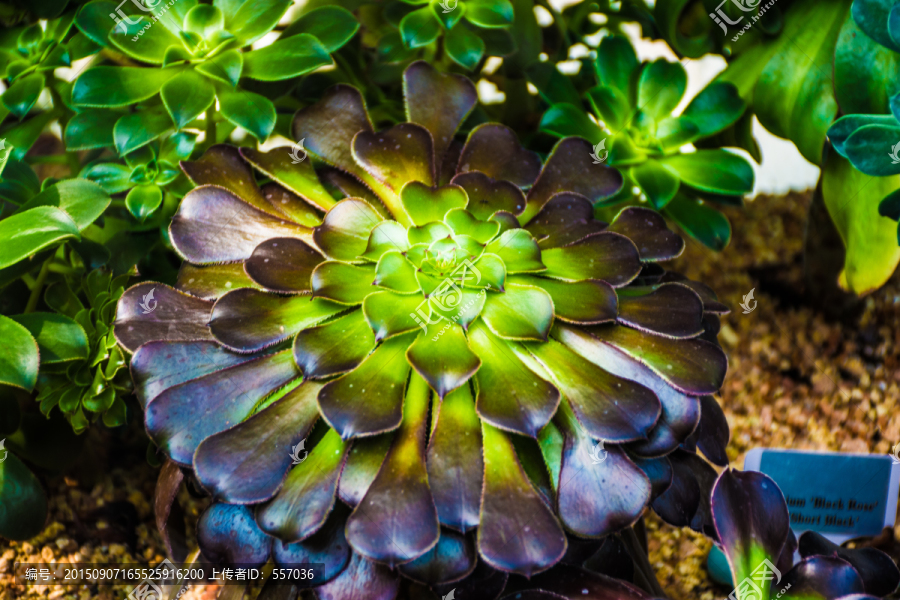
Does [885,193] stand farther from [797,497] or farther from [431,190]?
[431,190]

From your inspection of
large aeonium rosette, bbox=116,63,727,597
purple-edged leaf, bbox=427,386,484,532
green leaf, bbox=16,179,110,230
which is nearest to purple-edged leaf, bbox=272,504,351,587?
large aeonium rosette, bbox=116,63,727,597

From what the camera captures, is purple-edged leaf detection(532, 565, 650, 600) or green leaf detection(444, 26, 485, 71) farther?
green leaf detection(444, 26, 485, 71)

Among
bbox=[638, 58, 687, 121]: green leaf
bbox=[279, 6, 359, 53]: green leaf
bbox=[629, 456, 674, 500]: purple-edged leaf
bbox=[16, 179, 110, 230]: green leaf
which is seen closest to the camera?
bbox=[629, 456, 674, 500]: purple-edged leaf

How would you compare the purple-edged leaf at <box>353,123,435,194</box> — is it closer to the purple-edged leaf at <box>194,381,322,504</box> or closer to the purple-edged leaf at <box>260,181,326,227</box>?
the purple-edged leaf at <box>260,181,326,227</box>

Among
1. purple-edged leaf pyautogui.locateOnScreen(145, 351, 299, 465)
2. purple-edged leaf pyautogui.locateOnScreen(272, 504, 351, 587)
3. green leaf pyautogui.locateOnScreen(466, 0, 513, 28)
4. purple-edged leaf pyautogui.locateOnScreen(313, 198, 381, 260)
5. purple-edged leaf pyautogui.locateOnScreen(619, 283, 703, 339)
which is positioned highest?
green leaf pyautogui.locateOnScreen(466, 0, 513, 28)

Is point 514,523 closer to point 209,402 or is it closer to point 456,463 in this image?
point 456,463

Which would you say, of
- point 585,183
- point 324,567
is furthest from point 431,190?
point 324,567
